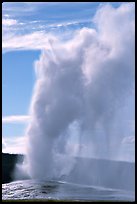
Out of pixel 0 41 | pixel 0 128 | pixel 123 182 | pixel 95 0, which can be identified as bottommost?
pixel 123 182

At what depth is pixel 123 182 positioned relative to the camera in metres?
95.9

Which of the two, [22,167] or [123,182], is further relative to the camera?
[22,167]

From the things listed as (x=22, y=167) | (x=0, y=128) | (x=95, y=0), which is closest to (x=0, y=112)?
(x=0, y=128)

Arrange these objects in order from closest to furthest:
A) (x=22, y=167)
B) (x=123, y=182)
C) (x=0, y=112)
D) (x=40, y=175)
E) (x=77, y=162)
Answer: (x=0, y=112), (x=123, y=182), (x=40, y=175), (x=22, y=167), (x=77, y=162)

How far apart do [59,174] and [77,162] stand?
17975 millimetres

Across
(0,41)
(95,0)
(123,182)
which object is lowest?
(123,182)

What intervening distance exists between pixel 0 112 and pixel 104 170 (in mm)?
102860

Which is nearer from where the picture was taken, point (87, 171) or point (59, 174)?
point (59, 174)

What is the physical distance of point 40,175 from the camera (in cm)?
10750

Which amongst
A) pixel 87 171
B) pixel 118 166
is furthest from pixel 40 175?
pixel 118 166

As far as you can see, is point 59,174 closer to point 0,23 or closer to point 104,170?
point 104,170

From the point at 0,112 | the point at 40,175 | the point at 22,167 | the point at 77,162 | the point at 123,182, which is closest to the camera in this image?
the point at 0,112

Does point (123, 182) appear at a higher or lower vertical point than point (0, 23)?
lower

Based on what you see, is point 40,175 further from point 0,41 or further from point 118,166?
point 0,41
